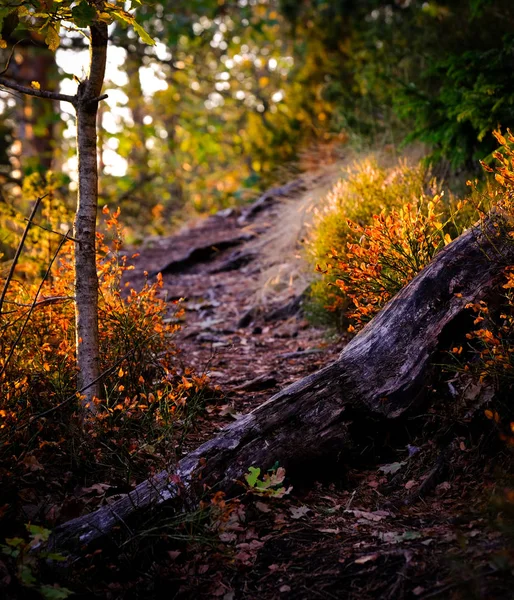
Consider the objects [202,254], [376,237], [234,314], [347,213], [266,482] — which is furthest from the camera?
[202,254]

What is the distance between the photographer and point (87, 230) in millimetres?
3205

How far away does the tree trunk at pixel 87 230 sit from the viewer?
3.13m

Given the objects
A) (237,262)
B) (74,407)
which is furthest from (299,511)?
(237,262)

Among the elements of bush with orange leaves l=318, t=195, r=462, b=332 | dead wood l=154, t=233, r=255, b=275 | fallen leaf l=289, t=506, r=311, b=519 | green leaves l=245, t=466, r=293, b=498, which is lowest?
fallen leaf l=289, t=506, r=311, b=519

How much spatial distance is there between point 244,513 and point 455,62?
405 centimetres

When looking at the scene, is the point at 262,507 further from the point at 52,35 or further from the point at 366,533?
the point at 52,35

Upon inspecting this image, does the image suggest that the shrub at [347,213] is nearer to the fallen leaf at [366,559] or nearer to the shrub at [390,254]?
the shrub at [390,254]

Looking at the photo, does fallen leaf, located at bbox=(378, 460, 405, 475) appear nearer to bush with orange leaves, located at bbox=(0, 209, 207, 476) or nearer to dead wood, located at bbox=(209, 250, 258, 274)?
bush with orange leaves, located at bbox=(0, 209, 207, 476)

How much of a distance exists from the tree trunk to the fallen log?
0.83 metres

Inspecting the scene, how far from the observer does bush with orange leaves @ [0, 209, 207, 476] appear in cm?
295

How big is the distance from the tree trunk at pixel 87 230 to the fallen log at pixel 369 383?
0.83 meters

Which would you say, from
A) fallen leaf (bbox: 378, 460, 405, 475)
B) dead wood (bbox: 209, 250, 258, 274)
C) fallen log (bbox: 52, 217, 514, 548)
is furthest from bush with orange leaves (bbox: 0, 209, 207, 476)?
dead wood (bbox: 209, 250, 258, 274)

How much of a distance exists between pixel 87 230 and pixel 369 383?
175 cm

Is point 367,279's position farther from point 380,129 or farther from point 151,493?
point 380,129
